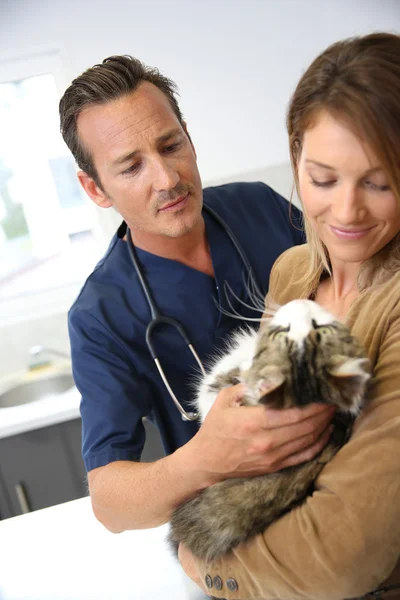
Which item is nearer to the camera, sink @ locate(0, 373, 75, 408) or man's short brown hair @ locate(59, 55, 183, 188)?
man's short brown hair @ locate(59, 55, 183, 188)

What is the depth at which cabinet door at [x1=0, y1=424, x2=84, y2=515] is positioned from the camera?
2865 millimetres

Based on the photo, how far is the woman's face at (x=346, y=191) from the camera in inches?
35.8

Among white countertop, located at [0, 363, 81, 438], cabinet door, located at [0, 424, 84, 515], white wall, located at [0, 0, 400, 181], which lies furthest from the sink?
white wall, located at [0, 0, 400, 181]

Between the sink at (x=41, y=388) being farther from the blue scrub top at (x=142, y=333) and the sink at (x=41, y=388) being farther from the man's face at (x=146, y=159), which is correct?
the man's face at (x=146, y=159)

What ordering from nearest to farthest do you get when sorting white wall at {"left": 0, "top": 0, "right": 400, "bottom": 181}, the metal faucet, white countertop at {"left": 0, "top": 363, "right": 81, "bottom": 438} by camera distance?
white countertop at {"left": 0, "top": 363, "right": 81, "bottom": 438}
white wall at {"left": 0, "top": 0, "right": 400, "bottom": 181}
the metal faucet

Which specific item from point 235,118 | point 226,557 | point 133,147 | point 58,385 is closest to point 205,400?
point 226,557

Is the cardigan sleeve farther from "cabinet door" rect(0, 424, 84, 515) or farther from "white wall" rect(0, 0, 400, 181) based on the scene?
"white wall" rect(0, 0, 400, 181)

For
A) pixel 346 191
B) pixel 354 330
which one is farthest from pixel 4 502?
pixel 346 191

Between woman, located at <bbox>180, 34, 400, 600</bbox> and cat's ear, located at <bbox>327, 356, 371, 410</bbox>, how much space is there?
32mm

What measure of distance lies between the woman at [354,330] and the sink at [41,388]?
2561mm

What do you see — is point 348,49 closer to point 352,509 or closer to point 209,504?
point 352,509

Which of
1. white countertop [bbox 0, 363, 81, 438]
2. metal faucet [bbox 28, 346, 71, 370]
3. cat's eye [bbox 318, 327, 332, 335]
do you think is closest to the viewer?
cat's eye [bbox 318, 327, 332, 335]

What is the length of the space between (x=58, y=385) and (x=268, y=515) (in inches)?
110

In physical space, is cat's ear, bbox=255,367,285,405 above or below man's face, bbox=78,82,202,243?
below
